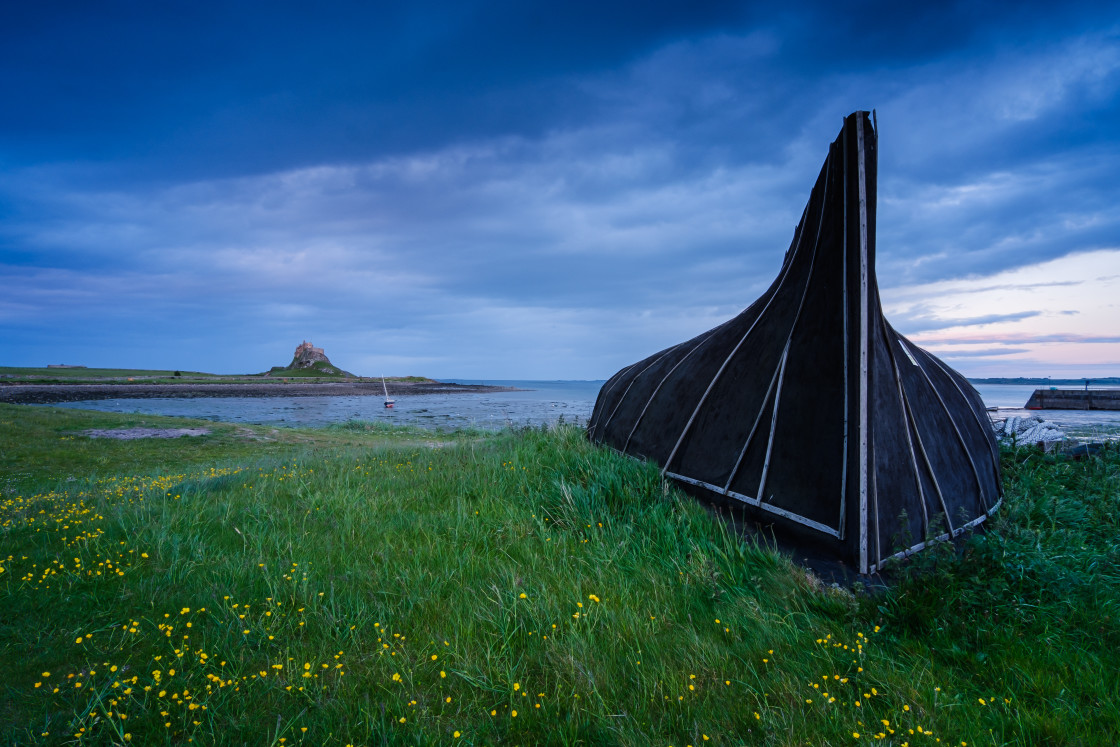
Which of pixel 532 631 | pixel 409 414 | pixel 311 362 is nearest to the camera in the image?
pixel 532 631

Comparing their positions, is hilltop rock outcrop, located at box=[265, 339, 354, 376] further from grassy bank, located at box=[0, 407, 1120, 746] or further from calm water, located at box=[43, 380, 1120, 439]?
grassy bank, located at box=[0, 407, 1120, 746]

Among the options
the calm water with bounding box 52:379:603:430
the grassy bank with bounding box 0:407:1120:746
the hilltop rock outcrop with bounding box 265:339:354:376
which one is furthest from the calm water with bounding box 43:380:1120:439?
the hilltop rock outcrop with bounding box 265:339:354:376

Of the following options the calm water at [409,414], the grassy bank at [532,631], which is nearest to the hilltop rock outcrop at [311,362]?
the calm water at [409,414]

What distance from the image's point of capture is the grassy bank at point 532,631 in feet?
8.95

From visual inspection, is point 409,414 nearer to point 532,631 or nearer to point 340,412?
point 340,412

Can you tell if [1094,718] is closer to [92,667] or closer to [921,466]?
[921,466]

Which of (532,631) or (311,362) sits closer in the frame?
(532,631)

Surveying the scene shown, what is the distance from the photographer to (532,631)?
3539 millimetres

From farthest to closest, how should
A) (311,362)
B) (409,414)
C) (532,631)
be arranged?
(311,362), (409,414), (532,631)

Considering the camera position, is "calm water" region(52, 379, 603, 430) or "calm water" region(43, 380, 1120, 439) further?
"calm water" region(52, 379, 603, 430)

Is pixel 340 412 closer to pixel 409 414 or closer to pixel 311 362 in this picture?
pixel 409 414

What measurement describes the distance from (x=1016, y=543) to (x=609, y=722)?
4.74 metres

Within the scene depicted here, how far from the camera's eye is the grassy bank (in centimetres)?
273

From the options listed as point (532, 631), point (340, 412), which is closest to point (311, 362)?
point (340, 412)
